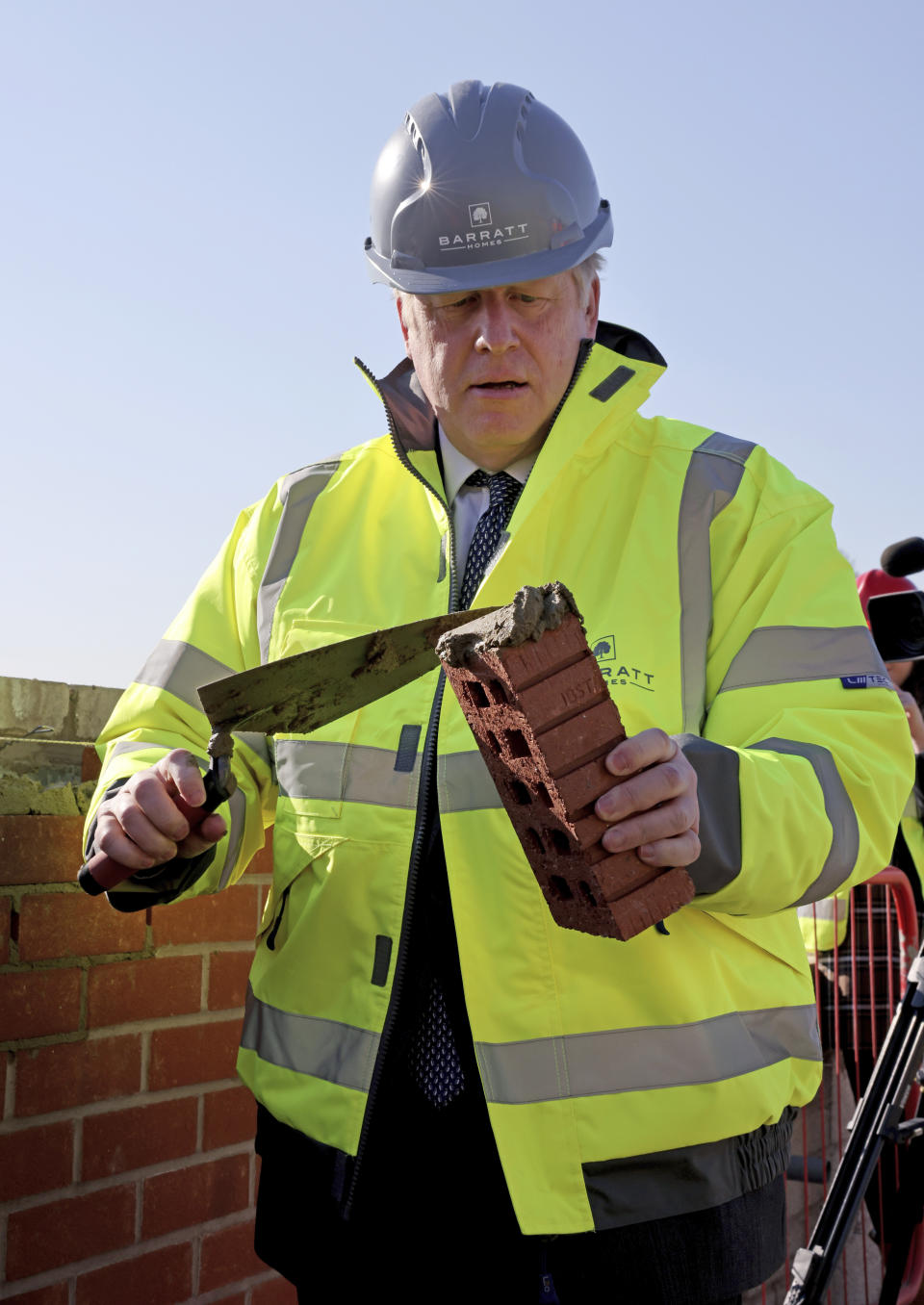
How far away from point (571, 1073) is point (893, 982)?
337cm

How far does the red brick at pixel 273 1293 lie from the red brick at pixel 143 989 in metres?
0.72

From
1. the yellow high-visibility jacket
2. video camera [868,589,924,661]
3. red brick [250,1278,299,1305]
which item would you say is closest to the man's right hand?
the yellow high-visibility jacket

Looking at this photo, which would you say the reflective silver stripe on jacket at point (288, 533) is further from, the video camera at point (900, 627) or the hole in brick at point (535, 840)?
the video camera at point (900, 627)

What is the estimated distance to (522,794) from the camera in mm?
1671

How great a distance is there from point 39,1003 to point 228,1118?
2.07 feet

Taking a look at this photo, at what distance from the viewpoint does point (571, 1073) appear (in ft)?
6.17

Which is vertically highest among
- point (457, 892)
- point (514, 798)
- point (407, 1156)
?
point (514, 798)

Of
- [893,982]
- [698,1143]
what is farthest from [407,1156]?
[893,982]

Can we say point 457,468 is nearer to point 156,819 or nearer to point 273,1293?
point 156,819

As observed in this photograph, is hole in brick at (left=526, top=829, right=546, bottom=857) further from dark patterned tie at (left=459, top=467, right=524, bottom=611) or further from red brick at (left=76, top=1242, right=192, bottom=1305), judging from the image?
red brick at (left=76, top=1242, right=192, bottom=1305)

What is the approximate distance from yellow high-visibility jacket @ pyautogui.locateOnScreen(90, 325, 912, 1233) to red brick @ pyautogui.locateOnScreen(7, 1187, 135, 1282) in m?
0.63

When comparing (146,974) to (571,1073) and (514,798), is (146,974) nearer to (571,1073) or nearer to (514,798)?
(571,1073)

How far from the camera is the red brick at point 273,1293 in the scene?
296cm

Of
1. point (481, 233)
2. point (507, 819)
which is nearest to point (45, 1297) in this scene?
point (507, 819)
